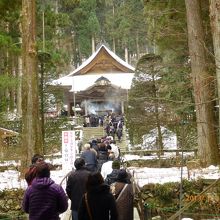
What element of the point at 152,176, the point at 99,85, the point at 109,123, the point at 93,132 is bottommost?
the point at 152,176

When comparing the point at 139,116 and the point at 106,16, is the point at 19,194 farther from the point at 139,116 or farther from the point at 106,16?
the point at 106,16

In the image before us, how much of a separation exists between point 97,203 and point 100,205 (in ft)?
0.12

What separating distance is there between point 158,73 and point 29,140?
24.4 feet

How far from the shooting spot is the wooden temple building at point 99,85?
38875 mm

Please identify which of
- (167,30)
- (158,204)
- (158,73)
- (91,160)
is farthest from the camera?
(158,73)

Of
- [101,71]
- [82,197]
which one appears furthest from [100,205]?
[101,71]

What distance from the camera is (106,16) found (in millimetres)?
69188

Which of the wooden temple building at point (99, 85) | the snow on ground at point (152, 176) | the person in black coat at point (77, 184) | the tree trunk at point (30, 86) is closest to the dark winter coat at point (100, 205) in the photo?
the person in black coat at point (77, 184)

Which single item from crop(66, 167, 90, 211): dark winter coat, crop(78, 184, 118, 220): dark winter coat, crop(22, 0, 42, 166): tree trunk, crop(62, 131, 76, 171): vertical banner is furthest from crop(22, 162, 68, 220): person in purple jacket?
crop(22, 0, 42, 166): tree trunk

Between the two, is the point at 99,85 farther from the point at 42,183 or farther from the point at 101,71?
the point at 42,183

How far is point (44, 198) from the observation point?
201 inches

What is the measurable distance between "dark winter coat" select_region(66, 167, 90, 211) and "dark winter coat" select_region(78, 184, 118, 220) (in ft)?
5.41

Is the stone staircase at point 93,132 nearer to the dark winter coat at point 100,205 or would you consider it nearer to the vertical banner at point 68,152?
the vertical banner at point 68,152

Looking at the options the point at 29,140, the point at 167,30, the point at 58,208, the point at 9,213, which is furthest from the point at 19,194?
the point at 58,208
